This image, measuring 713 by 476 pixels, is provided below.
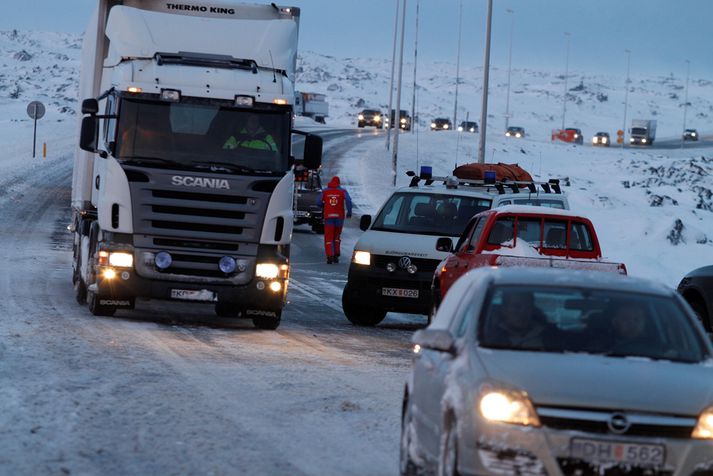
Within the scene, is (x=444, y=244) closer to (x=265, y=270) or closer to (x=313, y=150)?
(x=313, y=150)

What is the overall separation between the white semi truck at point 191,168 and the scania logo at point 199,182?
0.01m

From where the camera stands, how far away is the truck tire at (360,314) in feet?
62.0

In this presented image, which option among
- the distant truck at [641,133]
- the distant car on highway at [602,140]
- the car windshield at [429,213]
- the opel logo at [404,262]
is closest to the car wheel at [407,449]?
the opel logo at [404,262]

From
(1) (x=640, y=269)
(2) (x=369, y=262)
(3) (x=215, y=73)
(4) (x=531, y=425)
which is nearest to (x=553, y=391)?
(4) (x=531, y=425)

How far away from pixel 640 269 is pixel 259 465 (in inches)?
815

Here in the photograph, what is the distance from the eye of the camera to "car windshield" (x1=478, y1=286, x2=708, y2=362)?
7.50 metres

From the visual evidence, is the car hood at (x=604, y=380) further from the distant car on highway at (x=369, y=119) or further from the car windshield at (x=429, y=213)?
the distant car on highway at (x=369, y=119)

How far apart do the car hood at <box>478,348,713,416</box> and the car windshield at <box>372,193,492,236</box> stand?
12.1m

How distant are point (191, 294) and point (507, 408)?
1042cm

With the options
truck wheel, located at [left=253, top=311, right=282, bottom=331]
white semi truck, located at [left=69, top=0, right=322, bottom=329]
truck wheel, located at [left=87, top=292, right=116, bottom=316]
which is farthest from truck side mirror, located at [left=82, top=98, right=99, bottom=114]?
truck wheel, located at [left=253, top=311, right=282, bottom=331]

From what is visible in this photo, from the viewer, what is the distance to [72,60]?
6752 inches

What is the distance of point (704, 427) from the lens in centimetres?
668

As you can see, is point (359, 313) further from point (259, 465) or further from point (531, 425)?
point (531, 425)

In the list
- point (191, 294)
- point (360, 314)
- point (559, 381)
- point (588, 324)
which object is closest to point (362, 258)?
point (360, 314)
